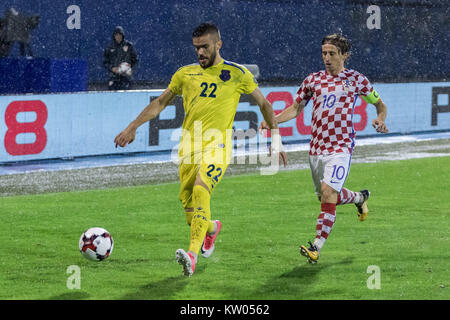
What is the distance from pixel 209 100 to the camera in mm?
8016

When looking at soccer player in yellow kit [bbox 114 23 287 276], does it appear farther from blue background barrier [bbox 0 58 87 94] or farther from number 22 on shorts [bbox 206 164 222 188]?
blue background barrier [bbox 0 58 87 94]

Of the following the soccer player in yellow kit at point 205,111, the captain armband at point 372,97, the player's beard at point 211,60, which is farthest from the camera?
the captain armband at point 372,97

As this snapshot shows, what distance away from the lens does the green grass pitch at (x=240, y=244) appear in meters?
7.47

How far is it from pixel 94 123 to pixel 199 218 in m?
9.37

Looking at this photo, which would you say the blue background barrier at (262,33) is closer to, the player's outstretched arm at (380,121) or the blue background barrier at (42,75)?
the blue background barrier at (42,75)

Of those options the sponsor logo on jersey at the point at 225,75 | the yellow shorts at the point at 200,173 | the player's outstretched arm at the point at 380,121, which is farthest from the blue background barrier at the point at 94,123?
the sponsor logo on jersey at the point at 225,75

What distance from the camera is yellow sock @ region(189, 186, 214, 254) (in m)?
7.70

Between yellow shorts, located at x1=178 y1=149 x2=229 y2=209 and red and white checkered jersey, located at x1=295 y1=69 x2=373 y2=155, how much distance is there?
3.83ft

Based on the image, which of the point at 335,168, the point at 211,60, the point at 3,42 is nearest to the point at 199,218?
the point at 211,60

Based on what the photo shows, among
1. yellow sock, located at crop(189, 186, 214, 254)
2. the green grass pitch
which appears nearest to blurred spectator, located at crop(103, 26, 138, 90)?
the green grass pitch

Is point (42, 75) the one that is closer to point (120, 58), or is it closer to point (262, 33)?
point (120, 58)

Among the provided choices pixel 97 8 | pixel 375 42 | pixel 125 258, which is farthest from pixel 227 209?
pixel 375 42

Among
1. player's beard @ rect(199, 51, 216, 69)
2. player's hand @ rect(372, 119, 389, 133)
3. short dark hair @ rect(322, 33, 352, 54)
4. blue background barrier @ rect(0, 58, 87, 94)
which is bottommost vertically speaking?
player's hand @ rect(372, 119, 389, 133)

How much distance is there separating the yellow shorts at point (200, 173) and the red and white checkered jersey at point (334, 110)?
117cm
